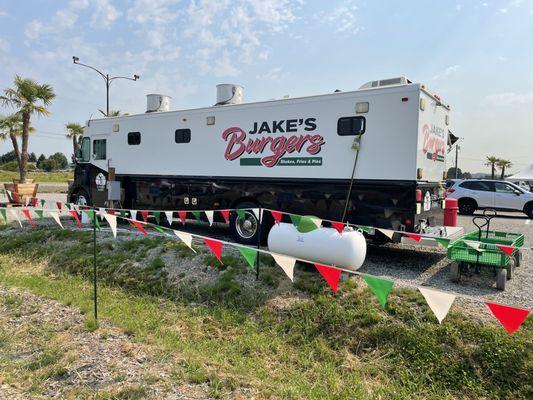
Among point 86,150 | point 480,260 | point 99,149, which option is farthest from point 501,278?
point 86,150

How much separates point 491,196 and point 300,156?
11814 millimetres

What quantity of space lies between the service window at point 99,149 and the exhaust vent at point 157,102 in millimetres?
1608

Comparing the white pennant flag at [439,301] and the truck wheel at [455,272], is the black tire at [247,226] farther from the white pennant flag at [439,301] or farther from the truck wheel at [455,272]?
the white pennant flag at [439,301]

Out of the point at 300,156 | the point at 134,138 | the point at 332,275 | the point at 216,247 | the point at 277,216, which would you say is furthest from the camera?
the point at 134,138

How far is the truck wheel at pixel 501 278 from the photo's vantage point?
539 cm

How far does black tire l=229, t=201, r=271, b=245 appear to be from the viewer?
802 cm

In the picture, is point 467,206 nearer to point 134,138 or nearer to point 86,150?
point 134,138

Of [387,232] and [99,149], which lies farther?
[99,149]

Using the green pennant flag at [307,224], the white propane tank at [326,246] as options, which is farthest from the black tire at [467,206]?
the green pennant flag at [307,224]

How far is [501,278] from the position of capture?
5.41 meters

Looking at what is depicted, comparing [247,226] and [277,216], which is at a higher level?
[277,216]

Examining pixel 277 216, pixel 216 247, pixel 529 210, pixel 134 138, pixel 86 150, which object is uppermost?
pixel 134 138

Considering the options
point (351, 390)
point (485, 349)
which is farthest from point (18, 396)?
point (485, 349)

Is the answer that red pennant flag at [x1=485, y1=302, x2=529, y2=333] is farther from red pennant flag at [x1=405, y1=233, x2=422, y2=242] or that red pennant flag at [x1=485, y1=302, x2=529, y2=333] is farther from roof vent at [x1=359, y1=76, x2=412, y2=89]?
roof vent at [x1=359, y1=76, x2=412, y2=89]
